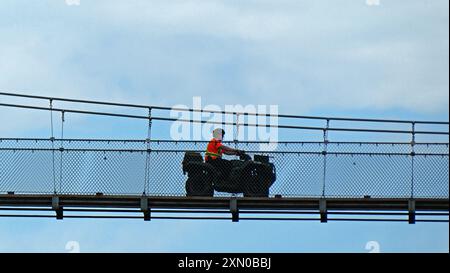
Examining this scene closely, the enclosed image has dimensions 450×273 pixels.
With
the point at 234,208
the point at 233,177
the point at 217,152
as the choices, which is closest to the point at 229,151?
the point at 217,152

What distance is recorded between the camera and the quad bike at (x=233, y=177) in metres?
48.8

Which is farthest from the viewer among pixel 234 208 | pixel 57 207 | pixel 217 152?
pixel 57 207

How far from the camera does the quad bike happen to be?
48.8 m

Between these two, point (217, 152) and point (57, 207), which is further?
point (57, 207)

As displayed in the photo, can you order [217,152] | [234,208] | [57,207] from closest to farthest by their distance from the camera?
[217,152], [234,208], [57,207]

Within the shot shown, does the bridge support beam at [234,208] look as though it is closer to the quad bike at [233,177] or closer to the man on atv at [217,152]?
the quad bike at [233,177]

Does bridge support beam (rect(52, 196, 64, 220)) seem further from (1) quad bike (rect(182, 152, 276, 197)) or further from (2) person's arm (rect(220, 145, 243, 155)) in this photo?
(2) person's arm (rect(220, 145, 243, 155))

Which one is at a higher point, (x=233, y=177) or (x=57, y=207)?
(x=233, y=177)

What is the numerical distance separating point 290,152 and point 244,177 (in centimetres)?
114

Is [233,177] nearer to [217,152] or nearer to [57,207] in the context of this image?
[217,152]

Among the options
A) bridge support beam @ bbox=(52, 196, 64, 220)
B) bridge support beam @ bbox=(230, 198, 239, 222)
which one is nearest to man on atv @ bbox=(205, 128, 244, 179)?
bridge support beam @ bbox=(230, 198, 239, 222)

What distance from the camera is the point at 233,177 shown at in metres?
49.0

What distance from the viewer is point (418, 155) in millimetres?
48750

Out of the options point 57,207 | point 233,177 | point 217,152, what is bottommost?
point 57,207
